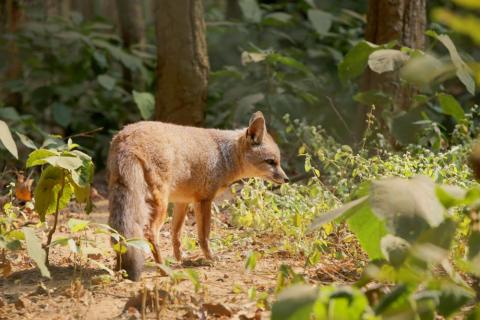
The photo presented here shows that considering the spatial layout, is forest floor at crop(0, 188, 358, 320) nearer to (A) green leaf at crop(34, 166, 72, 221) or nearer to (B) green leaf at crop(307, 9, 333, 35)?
(A) green leaf at crop(34, 166, 72, 221)

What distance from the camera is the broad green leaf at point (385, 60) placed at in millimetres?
6906

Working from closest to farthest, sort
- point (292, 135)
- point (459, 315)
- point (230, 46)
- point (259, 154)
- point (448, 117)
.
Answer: point (459, 315) → point (259, 154) → point (448, 117) → point (292, 135) → point (230, 46)

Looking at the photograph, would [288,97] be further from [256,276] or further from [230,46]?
[256,276]

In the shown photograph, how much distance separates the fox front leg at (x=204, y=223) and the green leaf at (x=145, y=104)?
3.24 metres

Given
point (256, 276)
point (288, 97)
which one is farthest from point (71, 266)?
point (288, 97)

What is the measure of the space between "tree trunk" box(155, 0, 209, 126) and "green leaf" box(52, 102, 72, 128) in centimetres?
217

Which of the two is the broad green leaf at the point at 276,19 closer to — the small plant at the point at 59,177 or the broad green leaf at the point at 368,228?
the small plant at the point at 59,177

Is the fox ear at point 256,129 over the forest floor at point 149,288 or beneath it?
over

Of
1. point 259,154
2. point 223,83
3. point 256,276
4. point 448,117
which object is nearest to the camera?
point 256,276

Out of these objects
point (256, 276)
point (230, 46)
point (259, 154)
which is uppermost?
point (230, 46)

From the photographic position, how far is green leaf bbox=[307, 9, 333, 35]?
10.6 m

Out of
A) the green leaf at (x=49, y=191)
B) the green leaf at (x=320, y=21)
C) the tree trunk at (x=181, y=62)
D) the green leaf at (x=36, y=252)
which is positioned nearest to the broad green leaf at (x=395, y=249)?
the green leaf at (x=36, y=252)

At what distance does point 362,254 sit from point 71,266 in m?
2.09

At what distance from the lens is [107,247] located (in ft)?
20.1
